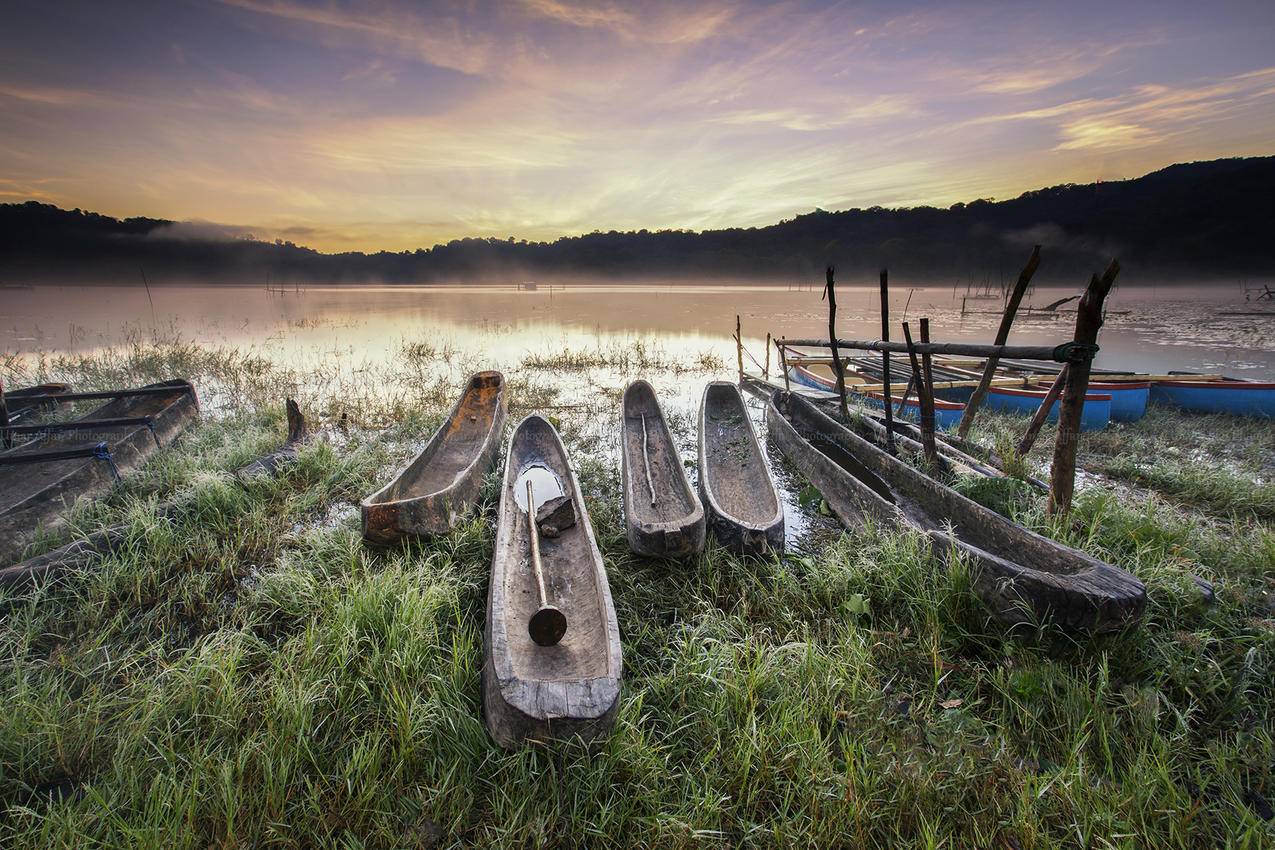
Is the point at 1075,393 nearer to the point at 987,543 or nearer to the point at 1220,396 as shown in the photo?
the point at 987,543

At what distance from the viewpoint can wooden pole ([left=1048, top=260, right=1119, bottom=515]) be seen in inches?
138

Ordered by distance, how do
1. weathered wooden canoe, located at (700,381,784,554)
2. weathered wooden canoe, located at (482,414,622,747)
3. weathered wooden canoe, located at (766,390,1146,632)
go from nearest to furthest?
weathered wooden canoe, located at (482,414,622,747) < weathered wooden canoe, located at (766,390,1146,632) < weathered wooden canoe, located at (700,381,784,554)

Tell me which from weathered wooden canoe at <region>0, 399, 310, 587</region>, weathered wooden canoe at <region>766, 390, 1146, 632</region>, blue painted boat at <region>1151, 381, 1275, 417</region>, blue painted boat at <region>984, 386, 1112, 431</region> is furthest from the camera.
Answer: blue painted boat at <region>1151, 381, 1275, 417</region>

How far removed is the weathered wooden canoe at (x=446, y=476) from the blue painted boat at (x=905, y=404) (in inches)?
206

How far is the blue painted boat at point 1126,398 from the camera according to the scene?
7.45 m

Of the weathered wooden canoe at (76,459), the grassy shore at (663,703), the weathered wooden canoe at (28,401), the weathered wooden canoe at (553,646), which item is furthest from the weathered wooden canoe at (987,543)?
the weathered wooden canoe at (28,401)

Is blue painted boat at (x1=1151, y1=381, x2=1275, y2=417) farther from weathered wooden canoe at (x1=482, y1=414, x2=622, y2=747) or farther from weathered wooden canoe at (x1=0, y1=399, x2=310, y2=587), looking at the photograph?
weathered wooden canoe at (x1=0, y1=399, x2=310, y2=587)

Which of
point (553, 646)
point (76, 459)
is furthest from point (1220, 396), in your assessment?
point (76, 459)

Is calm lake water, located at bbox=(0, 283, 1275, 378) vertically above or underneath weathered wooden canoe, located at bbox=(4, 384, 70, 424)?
above

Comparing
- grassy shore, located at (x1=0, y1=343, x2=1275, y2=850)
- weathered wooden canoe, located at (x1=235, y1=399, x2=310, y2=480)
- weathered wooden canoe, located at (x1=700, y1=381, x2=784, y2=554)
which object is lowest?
grassy shore, located at (x1=0, y1=343, x2=1275, y2=850)

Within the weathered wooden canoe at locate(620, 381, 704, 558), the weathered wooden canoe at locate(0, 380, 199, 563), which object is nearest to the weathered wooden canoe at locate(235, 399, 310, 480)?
the weathered wooden canoe at locate(0, 380, 199, 563)

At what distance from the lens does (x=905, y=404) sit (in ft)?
25.2

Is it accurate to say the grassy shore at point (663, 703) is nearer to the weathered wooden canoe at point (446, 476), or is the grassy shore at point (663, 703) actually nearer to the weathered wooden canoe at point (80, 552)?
the weathered wooden canoe at point (80, 552)

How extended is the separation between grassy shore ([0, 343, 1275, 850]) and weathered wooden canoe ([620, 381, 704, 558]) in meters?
0.29
